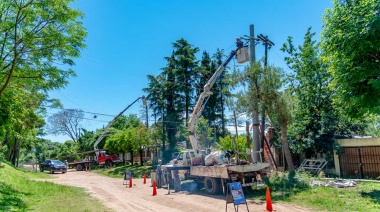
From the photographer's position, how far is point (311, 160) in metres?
20.3

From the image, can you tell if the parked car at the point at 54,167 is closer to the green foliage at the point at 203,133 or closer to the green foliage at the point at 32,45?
the green foliage at the point at 203,133

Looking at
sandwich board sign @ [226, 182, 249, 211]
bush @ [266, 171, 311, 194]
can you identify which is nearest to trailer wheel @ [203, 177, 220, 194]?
bush @ [266, 171, 311, 194]

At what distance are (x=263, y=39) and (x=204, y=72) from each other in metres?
12.3

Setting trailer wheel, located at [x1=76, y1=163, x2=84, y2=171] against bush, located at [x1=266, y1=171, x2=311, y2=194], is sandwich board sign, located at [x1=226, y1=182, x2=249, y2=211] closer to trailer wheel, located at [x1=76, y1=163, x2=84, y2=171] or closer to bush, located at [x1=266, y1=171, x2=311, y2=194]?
bush, located at [x1=266, y1=171, x2=311, y2=194]

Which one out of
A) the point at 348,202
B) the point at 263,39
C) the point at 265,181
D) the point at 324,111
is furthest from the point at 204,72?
the point at 348,202

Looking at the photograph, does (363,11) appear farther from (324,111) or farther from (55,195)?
(55,195)

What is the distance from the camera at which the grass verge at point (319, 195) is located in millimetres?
10203

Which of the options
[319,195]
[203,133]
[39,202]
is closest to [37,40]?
[39,202]

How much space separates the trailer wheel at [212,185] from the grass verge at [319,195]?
1639 mm

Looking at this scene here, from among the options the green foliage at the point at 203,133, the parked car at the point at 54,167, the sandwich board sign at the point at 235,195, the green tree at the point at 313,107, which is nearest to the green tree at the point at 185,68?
the green foliage at the point at 203,133

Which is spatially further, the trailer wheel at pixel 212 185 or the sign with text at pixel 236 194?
the trailer wheel at pixel 212 185

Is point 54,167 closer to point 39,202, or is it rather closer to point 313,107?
point 39,202

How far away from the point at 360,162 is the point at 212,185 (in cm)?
958

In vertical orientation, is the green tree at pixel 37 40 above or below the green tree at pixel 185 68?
below
